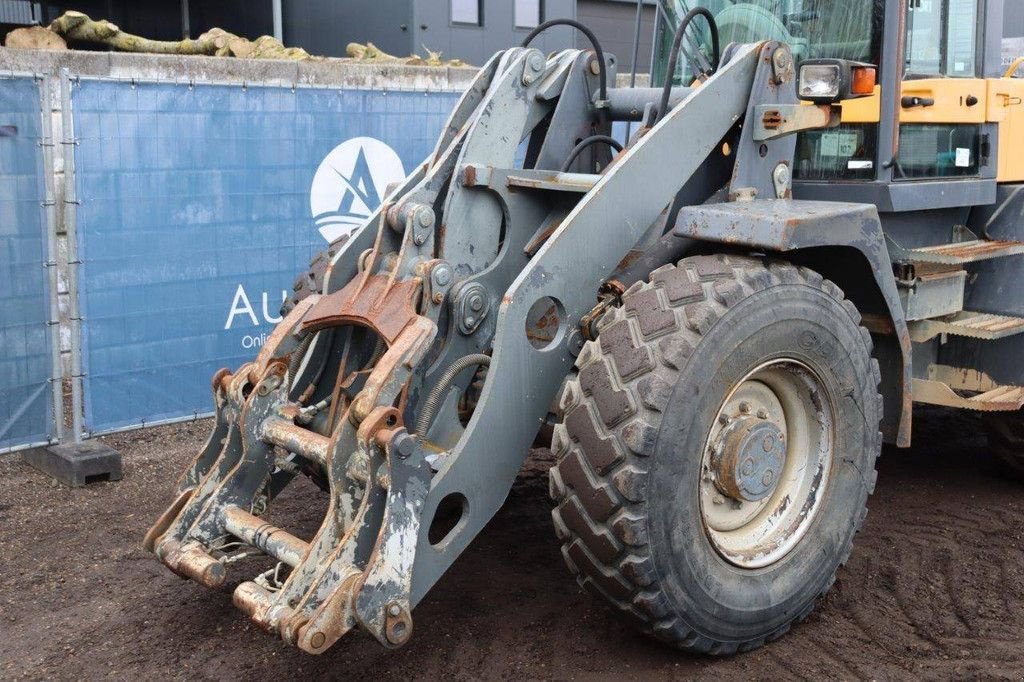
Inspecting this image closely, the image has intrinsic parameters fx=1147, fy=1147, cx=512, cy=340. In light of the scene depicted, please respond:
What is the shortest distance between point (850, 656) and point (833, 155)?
2184 millimetres

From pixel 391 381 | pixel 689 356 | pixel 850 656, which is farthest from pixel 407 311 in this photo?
pixel 850 656

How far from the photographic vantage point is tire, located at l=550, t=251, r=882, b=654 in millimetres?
3561

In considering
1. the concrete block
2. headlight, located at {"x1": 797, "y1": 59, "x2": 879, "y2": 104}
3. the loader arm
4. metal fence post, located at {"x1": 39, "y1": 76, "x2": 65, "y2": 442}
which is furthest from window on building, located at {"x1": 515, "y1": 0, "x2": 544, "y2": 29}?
headlight, located at {"x1": 797, "y1": 59, "x2": 879, "y2": 104}

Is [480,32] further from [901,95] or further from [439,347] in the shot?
[439,347]

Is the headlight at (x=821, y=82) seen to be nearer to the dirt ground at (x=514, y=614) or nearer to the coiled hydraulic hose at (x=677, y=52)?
the coiled hydraulic hose at (x=677, y=52)

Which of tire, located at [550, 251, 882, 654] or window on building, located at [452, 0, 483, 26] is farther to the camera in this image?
window on building, located at [452, 0, 483, 26]

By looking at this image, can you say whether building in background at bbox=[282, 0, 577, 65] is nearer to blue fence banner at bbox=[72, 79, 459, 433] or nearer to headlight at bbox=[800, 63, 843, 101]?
blue fence banner at bbox=[72, 79, 459, 433]

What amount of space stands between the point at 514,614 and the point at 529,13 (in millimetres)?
17216

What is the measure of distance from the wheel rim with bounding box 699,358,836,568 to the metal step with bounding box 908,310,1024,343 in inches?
47.5

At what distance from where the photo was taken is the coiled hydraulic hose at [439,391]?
402cm

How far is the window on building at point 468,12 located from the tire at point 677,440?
52.1 ft

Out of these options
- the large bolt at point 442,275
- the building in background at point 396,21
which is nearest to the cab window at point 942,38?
the large bolt at point 442,275

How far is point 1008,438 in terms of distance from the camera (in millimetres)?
5688

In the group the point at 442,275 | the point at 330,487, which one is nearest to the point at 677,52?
the point at 442,275
